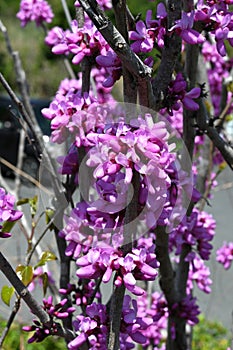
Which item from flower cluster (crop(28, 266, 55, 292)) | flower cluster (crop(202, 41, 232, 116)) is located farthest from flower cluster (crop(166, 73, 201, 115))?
flower cluster (crop(202, 41, 232, 116))

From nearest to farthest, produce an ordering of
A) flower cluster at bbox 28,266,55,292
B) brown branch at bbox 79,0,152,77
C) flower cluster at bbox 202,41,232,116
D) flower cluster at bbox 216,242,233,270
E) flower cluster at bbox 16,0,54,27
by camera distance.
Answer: brown branch at bbox 79,0,152,77 < flower cluster at bbox 28,266,55,292 < flower cluster at bbox 16,0,54,27 < flower cluster at bbox 202,41,232,116 < flower cluster at bbox 216,242,233,270

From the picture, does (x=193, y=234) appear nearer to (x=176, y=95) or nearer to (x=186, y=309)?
(x=186, y=309)

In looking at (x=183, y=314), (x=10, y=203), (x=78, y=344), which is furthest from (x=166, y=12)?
(x=183, y=314)

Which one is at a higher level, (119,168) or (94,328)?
(119,168)

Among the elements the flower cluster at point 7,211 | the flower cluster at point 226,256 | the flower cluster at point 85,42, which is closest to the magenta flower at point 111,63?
the flower cluster at point 85,42

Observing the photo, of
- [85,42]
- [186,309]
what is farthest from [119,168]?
[186,309]

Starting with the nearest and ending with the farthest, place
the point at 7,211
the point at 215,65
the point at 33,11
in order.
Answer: the point at 7,211, the point at 33,11, the point at 215,65

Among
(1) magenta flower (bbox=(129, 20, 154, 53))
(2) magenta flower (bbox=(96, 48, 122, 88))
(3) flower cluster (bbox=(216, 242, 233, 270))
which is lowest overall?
(2) magenta flower (bbox=(96, 48, 122, 88))

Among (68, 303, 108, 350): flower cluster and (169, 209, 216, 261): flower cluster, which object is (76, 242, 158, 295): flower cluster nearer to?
(68, 303, 108, 350): flower cluster

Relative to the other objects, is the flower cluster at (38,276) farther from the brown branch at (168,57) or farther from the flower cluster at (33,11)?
the flower cluster at (33,11)

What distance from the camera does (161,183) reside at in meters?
1.01

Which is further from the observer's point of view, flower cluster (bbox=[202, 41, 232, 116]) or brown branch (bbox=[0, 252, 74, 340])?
flower cluster (bbox=[202, 41, 232, 116])

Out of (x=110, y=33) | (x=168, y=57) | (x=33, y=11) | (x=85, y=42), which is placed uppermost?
(x=33, y=11)

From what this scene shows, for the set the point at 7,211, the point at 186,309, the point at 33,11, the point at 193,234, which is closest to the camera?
the point at 7,211
